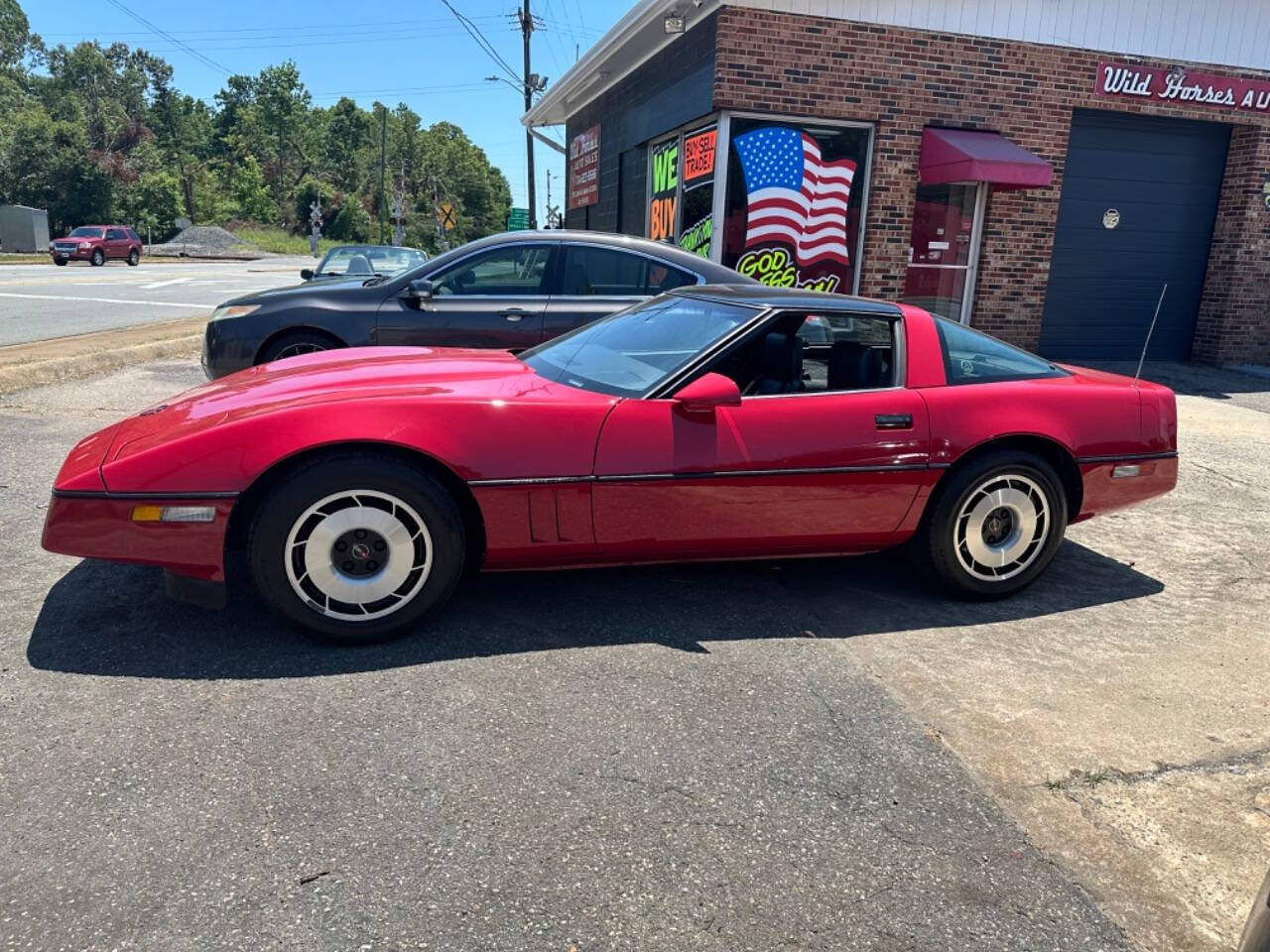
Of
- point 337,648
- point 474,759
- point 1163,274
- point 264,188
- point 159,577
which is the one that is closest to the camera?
point 474,759

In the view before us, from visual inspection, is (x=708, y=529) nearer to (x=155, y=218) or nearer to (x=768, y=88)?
(x=768, y=88)

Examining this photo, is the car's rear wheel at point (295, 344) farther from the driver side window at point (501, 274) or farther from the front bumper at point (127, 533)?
the front bumper at point (127, 533)

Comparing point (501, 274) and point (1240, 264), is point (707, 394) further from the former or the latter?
point (1240, 264)

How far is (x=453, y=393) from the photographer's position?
137 inches

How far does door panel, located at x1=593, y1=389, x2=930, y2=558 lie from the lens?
3.49 metres

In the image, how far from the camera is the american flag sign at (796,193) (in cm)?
1120

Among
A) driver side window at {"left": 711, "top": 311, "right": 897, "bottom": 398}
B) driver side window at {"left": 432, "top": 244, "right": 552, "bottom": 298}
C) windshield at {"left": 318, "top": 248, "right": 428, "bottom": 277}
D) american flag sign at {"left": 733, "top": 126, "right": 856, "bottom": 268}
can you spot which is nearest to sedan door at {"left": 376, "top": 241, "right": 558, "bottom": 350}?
driver side window at {"left": 432, "top": 244, "right": 552, "bottom": 298}

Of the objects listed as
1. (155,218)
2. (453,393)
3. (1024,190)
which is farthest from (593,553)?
(155,218)

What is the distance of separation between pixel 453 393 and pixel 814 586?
1849mm

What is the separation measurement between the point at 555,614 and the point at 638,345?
1208 mm

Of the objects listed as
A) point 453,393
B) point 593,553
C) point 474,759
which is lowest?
point 474,759

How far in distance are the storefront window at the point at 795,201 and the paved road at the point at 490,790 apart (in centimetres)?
845

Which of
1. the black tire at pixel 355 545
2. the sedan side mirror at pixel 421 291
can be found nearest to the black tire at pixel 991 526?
the black tire at pixel 355 545

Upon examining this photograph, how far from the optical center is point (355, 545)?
3271 millimetres
